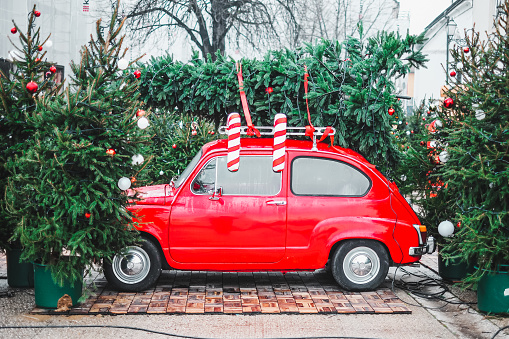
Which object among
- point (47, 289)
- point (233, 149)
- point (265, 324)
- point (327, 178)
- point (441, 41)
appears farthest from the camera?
point (441, 41)

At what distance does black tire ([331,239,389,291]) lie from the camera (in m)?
7.02

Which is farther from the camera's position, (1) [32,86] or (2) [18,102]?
(2) [18,102]

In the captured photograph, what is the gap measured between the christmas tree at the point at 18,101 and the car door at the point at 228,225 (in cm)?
193

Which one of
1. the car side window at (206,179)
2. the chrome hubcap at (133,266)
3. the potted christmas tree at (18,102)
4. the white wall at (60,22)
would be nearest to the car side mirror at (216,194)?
the car side window at (206,179)

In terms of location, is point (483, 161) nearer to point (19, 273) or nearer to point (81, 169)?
point (81, 169)

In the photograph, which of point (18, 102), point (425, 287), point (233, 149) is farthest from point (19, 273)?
point (425, 287)

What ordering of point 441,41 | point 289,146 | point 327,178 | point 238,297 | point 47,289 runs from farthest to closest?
point 441,41 → point 289,146 → point 327,178 → point 238,297 → point 47,289

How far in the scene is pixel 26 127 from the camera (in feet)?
21.9

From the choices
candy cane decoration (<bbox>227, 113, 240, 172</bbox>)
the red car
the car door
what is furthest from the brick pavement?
candy cane decoration (<bbox>227, 113, 240, 172</bbox>)

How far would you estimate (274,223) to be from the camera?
6.96m

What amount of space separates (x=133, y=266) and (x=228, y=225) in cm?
124

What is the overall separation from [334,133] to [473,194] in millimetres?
1950

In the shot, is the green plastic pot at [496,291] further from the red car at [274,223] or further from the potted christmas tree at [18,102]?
the potted christmas tree at [18,102]

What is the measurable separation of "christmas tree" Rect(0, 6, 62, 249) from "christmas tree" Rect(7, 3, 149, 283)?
376mm
